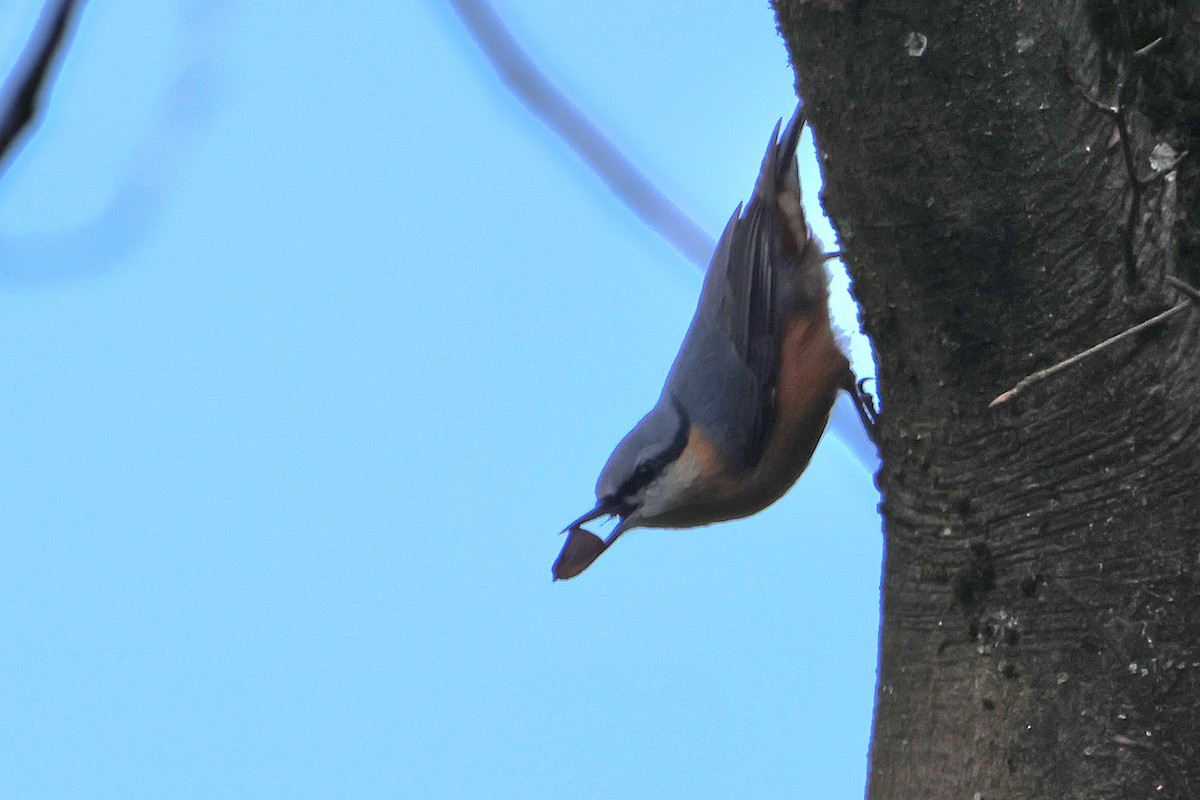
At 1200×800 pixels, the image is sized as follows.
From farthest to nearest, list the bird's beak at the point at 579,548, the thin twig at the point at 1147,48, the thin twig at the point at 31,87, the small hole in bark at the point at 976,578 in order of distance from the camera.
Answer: the bird's beak at the point at 579,548
the small hole in bark at the point at 976,578
the thin twig at the point at 1147,48
the thin twig at the point at 31,87

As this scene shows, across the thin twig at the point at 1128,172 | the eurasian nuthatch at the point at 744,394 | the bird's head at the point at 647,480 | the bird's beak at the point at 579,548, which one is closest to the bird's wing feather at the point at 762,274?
the eurasian nuthatch at the point at 744,394

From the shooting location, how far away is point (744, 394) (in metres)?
3.64

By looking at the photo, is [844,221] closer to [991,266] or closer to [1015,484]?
[991,266]

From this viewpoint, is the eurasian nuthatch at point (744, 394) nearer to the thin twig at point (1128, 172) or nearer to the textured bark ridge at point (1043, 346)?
the textured bark ridge at point (1043, 346)

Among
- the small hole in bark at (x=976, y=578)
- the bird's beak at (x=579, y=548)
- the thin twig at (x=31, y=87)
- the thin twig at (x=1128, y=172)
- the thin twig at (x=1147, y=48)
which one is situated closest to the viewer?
the thin twig at (x=31, y=87)

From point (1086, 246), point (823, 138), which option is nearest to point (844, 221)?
point (823, 138)

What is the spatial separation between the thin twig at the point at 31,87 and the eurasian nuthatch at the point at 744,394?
249 centimetres

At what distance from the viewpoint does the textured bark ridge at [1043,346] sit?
5.55ft

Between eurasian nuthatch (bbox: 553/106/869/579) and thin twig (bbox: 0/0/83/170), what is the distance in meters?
2.49

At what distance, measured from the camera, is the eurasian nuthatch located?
361 cm

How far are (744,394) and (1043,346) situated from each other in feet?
6.09

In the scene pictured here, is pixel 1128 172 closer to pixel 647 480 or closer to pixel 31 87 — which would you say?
pixel 31 87

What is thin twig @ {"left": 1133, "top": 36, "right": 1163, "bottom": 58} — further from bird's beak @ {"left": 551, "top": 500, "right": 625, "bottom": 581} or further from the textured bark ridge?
bird's beak @ {"left": 551, "top": 500, "right": 625, "bottom": 581}

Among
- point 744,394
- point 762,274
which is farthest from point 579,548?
point 762,274
